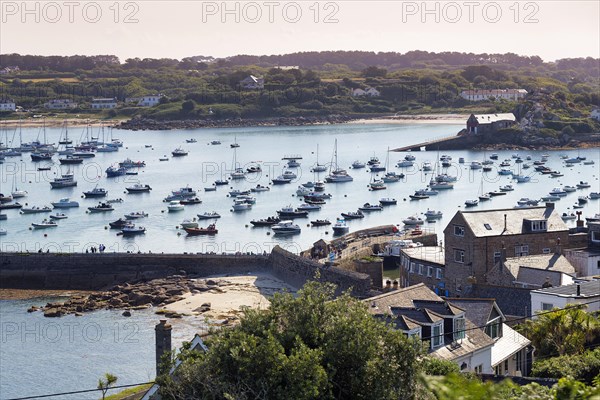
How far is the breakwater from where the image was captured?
45469 mm

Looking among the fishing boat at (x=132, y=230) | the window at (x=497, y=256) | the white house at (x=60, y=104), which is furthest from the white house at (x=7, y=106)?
the window at (x=497, y=256)

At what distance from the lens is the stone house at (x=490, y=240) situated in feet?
102

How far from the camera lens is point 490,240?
103 ft

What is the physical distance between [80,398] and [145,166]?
76.0 meters

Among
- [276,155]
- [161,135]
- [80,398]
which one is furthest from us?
[161,135]

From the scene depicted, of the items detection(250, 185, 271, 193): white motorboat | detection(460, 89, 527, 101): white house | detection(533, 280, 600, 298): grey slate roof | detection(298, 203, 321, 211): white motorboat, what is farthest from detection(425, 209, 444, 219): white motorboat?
detection(460, 89, 527, 101): white house

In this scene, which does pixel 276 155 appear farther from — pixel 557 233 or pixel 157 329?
pixel 157 329

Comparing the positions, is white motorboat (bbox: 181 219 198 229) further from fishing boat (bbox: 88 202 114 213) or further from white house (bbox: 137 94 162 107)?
white house (bbox: 137 94 162 107)

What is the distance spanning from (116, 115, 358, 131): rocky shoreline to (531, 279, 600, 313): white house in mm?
137374

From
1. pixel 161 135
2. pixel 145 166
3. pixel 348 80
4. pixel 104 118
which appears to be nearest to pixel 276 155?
pixel 145 166

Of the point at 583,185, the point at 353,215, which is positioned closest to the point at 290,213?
the point at 353,215

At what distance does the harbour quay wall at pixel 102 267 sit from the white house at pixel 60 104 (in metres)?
134

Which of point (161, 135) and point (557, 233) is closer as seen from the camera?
point (557, 233)

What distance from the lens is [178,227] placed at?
2527 inches
